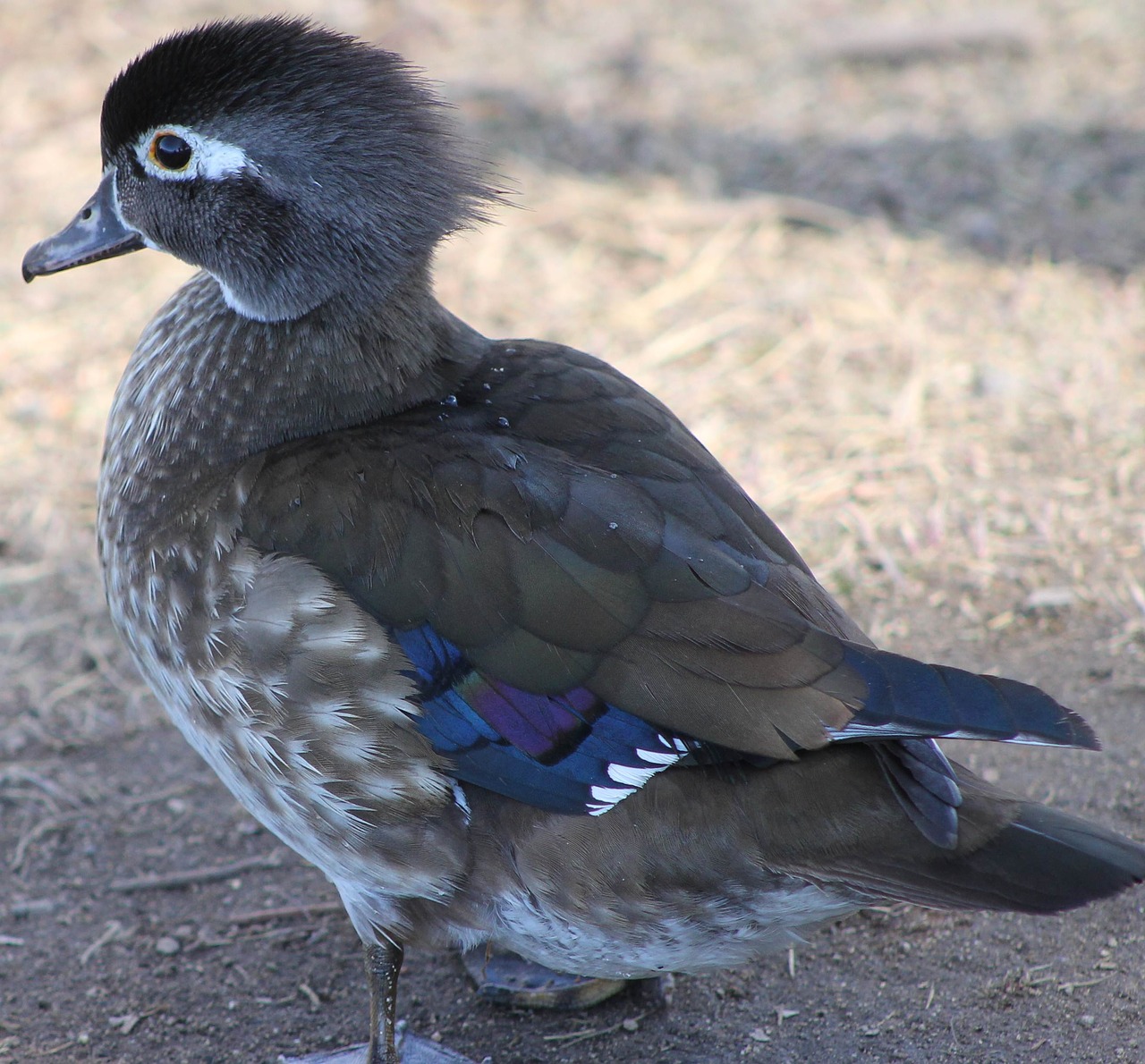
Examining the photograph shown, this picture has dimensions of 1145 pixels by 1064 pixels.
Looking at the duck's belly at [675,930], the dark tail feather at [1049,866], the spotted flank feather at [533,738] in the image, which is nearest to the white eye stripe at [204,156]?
the spotted flank feather at [533,738]

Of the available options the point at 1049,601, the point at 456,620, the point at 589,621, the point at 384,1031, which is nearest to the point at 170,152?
the point at 456,620

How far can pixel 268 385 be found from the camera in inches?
96.9

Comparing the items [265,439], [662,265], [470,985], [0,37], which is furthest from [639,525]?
[0,37]

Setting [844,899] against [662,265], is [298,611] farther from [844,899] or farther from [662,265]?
[662,265]

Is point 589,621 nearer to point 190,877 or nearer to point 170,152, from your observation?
point 170,152

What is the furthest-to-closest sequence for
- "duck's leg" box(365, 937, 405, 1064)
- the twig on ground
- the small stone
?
the small stone → the twig on ground → "duck's leg" box(365, 937, 405, 1064)

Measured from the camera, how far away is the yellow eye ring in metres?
2.47

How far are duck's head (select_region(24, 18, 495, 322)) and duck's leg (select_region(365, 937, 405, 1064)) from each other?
1.23m

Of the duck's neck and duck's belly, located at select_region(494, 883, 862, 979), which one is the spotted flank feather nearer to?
duck's belly, located at select_region(494, 883, 862, 979)

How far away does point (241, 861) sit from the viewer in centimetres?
303

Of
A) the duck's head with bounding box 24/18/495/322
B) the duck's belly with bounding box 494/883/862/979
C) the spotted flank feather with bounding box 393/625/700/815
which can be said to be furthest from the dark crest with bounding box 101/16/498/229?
the duck's belly with bounding box 494/883/862/979

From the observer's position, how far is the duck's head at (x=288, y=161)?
7.85ft

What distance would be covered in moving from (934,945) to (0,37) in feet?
22.3

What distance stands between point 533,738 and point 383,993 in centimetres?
64
